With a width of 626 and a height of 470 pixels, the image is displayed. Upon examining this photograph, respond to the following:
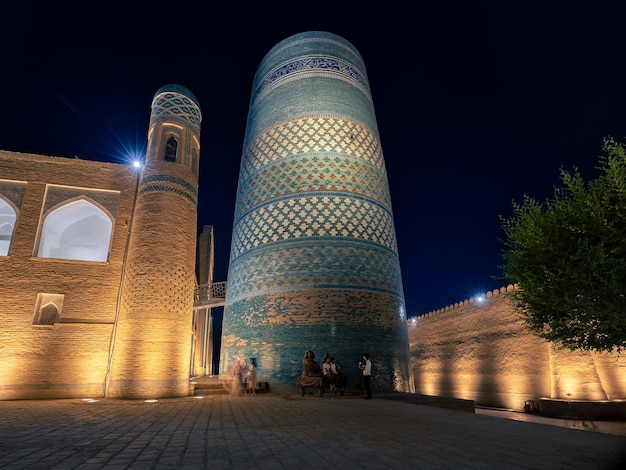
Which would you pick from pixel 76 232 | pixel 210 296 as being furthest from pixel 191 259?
pixel 76 232

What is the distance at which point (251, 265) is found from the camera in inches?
376

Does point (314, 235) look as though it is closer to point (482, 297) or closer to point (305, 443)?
point (305, 443)

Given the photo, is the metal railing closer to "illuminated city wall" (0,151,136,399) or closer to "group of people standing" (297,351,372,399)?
"illuminated city wall" (0,151,136,399)

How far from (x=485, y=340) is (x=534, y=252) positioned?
23.0 ft

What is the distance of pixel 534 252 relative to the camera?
6367 millimetres

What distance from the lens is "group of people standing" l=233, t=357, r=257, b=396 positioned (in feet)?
26.3

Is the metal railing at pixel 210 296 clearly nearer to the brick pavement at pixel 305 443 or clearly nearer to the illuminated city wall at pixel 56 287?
the illuminated city wall at pixel 56 287

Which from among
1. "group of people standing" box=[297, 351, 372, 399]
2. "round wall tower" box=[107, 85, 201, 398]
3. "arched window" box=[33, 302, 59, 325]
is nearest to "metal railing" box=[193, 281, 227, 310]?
"round wall tower" box=[107, 85, 201, 398]

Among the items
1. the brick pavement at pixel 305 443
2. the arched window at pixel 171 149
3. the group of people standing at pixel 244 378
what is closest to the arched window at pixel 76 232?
the arched window at pixel 171 149

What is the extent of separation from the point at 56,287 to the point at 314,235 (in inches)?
232

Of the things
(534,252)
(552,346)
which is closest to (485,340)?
(552,346)

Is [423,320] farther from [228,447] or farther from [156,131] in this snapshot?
[228,447]

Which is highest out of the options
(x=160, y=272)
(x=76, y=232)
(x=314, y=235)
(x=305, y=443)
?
(x=76, y=232)

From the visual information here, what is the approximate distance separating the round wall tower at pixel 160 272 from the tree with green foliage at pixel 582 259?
6819 mm
